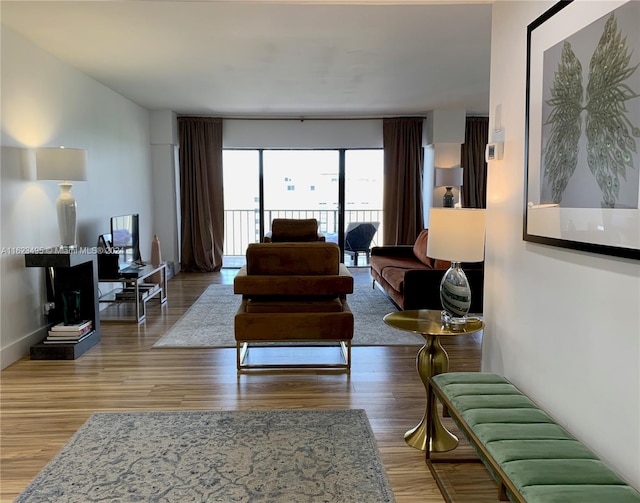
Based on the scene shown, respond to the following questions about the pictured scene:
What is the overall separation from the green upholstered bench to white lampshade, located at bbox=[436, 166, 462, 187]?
5716 millimetres

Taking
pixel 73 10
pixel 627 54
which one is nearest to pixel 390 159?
pixel 73 10

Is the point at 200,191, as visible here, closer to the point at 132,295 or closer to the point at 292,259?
the point at 132,295

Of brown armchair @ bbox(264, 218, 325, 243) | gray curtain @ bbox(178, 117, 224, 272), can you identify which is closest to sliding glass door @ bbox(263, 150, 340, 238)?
gray curtain @ bbox(178, 117, 224, 272)

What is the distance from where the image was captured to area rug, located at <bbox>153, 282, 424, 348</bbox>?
4387 mm

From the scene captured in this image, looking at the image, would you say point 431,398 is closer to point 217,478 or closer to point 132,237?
point 217,478

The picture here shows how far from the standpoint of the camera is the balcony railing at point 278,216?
8.75 meters

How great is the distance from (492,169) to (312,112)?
18.0ft

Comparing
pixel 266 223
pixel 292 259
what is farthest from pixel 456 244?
pixel 266 223

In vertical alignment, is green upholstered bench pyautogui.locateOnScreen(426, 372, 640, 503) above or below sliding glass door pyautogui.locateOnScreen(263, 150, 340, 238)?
below

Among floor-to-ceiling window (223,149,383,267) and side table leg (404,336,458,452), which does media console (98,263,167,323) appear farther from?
side table leg (404,336,458,452)

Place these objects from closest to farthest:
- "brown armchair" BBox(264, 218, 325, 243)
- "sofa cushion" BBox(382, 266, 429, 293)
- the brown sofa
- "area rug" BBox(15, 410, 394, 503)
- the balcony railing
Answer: "area rug" BBox(15, 410, 394, 503)
the brown sofa
"sofa cushion" BBox(382, 266, 429, 293)
"brown armchair" BBox(264, 218, 325, 243)
the balcony railing

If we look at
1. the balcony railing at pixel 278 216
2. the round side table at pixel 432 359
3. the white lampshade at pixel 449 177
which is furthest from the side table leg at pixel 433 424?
the balcony railing at pixel 278 216

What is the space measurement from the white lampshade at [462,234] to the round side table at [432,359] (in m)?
0.36

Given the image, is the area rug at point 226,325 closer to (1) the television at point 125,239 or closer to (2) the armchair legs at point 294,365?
(2) the armchair legs at point 294,365
